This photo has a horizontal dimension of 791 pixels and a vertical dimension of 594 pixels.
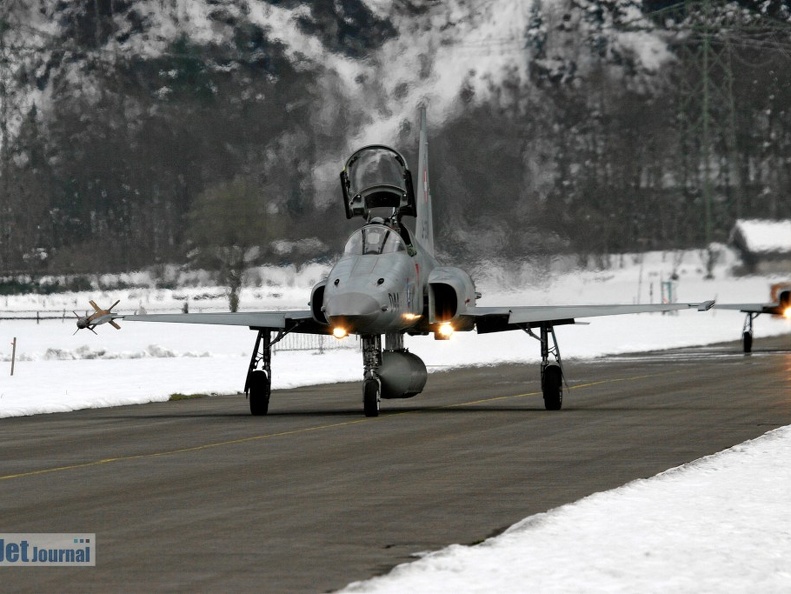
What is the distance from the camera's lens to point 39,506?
1185 centimetres

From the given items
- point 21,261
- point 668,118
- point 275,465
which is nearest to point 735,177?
point 668,118

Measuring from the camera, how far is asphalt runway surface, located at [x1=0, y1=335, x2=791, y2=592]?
9.12 metres

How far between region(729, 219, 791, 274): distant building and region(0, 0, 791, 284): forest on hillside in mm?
746

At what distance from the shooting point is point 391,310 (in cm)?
2158

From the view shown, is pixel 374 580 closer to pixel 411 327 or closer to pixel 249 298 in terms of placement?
pixel 411 327

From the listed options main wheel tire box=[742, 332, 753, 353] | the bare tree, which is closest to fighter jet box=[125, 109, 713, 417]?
main wheel tire box=[742, 332, 753, 353]

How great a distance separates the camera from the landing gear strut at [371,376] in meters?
22.1

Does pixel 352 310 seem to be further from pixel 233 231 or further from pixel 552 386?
pixel 233 231

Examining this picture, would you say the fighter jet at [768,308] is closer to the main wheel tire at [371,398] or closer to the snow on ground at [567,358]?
the snow on ground at [567,358]

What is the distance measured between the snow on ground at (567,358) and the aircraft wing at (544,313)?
4.70 meters

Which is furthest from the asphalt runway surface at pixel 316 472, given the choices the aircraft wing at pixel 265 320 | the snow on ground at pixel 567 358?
the aircraft wing at pixel 265 320

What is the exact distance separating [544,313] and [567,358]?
21.5 metres

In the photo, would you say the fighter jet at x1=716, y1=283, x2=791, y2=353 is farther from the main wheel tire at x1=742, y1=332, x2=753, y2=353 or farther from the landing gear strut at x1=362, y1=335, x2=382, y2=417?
the landing gear strut at x1=362, y1=335, x2=382, y2=417

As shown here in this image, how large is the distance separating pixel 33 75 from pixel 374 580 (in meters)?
61.9
